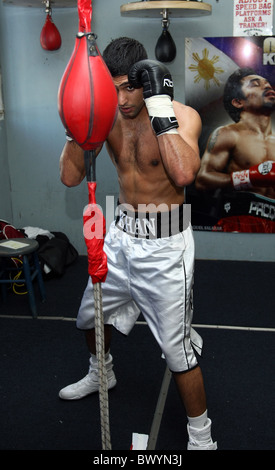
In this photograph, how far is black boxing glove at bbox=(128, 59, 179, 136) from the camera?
161 cm

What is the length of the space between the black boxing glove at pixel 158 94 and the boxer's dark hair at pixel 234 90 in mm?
2345

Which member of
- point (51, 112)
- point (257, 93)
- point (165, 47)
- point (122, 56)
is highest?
point (165, 47)

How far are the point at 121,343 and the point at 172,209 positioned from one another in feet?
3.94

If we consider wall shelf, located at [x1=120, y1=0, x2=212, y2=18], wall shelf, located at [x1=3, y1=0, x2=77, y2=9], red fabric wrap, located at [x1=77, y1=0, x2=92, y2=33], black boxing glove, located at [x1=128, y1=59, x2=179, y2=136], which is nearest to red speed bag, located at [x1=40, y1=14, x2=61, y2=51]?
wall shelf, located at [x1=3, y1=0, x2=77, y2=9]

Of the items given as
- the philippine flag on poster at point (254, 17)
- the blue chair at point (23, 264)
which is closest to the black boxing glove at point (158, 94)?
the blue chair at point (23, 264)

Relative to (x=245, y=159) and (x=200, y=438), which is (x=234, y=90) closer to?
(x=245, y=159)

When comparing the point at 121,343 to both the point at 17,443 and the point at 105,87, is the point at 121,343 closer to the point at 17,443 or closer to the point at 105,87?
the point at 17,443

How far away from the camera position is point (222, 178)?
4008 millimetres

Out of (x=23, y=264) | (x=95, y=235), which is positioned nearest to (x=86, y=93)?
(x=95, y=235)

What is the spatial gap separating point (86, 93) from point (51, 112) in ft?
10.4

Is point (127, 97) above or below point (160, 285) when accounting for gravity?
above

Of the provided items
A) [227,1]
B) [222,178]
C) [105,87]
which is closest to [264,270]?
[222,178]

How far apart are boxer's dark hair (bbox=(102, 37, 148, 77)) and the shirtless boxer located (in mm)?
2188

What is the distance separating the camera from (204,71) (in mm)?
3852
